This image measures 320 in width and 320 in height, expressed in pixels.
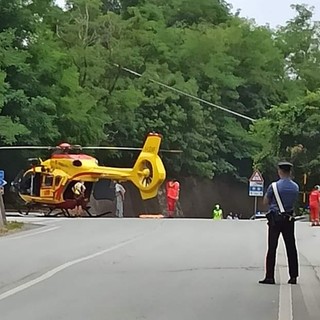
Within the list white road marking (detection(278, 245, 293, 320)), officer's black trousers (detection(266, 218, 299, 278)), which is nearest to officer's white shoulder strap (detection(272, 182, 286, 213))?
officer's black trousers (detection(266, 218, 299, 278))

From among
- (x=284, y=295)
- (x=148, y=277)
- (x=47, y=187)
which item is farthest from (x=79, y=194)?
(x=284, y=295)

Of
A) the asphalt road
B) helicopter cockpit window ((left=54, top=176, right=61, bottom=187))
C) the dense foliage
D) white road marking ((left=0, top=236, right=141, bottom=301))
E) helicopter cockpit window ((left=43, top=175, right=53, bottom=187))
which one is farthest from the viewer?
the dense foliage

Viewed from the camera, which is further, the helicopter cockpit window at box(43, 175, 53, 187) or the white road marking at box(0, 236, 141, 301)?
the helicopter cockpit window at box(43, 175, 53, 187)

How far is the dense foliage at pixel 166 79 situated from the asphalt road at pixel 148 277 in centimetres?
2032

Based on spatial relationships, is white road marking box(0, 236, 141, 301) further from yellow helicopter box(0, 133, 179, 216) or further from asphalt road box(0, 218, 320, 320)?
yellow helicopter box(0, 133, 179, 216)

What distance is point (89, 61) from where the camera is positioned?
5072 cm

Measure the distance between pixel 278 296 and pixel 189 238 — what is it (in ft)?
33.4

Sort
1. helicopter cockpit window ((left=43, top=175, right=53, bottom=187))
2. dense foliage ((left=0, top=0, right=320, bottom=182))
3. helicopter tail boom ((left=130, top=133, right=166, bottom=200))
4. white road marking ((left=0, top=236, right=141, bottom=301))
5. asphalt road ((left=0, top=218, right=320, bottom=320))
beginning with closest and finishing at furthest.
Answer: asphalt road ((left=0, top=218, right=320, bottom=320)) < white road marking ((left=0, top=236, right=141, bottom=301)) < helicopter cockpit window ((left=43, top=175, right=53, bottom=187)) < helicopter tail boom ((left=130, top=133, right=166, bottom=200)) < dense foliage ((left=0, top=0, right=320, bottom=182))

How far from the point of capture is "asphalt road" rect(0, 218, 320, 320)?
11.0 meters

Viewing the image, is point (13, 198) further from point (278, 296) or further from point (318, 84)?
point (278, 296)

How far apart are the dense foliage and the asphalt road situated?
2032 centimetres

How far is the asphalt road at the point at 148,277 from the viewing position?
10977 mm

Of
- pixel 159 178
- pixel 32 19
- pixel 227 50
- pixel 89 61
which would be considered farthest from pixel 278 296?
pixel 227 50

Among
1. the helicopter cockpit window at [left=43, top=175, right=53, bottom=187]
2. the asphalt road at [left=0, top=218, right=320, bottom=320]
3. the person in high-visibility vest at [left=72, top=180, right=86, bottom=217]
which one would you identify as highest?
the asphalt road at [left=0, top=218, right=320, bottom=320]
